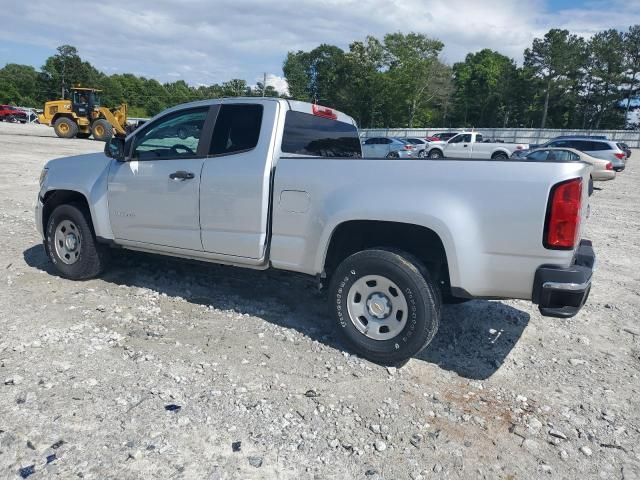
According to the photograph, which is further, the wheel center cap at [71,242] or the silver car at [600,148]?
the silver car at [600,148]

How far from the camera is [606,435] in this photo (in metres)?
3.13

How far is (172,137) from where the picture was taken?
4871mm

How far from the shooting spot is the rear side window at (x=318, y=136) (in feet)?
14.6

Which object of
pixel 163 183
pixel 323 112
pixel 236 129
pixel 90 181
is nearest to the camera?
pixel 236 129

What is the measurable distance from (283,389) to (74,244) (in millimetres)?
3196

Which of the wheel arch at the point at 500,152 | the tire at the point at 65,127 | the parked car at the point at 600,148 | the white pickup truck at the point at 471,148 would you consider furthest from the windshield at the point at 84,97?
the parked car at the point at 600,148

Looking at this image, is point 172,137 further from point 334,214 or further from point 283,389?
point 283,389

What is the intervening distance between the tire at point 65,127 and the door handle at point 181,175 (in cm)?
2779

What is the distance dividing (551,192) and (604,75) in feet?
262

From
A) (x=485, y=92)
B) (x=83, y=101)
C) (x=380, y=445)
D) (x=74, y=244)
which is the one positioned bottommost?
(x=380, y=445)

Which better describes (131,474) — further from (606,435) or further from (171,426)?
(606,435)

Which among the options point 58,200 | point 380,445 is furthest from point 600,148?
point 380,445

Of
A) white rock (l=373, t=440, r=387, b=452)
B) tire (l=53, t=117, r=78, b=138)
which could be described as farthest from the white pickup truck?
white rock (l=373, t=440, r=387, b=452)

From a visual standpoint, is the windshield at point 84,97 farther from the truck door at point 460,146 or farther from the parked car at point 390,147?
the truck door at point 460,146
